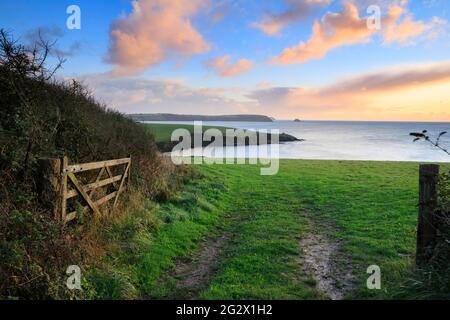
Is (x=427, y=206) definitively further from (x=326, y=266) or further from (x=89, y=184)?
(x=89, y=184)

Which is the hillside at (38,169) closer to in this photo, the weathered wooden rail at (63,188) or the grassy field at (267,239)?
the weathered wooden rail at (63,188)

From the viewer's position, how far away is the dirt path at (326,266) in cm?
671

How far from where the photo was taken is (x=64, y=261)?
6.09 metres

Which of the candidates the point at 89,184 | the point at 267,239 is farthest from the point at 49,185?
the point at 267,239

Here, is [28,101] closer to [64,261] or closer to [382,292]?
[64,261]

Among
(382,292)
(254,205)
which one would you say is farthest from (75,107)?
(382,292)

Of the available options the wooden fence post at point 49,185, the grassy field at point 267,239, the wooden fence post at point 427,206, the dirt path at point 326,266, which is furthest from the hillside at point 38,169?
the wooden fence post at point 427,206

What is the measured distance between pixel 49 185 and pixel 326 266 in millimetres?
6129

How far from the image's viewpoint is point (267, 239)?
9.80 metres

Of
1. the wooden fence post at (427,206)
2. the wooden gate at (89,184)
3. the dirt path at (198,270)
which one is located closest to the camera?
the wooden fence post at (427,206)

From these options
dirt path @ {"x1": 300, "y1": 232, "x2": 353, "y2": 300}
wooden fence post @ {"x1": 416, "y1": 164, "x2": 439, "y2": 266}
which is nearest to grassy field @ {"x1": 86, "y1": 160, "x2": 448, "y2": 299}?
dirt path @ {"x1": 300, "y1": 232, "x2": 353, "y2": 300}

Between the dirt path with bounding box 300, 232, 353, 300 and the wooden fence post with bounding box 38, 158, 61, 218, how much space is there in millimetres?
5399

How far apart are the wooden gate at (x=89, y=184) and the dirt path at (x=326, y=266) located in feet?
17.5
